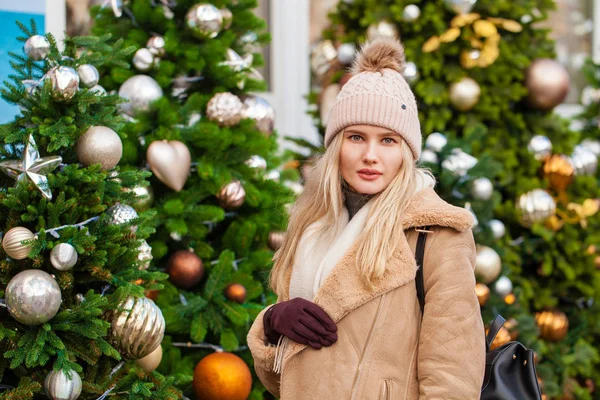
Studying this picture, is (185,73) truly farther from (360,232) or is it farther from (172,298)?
(360,232)

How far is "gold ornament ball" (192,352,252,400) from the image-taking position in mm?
3525

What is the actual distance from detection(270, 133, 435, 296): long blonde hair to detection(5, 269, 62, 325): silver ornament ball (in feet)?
2.35

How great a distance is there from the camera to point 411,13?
185 inches

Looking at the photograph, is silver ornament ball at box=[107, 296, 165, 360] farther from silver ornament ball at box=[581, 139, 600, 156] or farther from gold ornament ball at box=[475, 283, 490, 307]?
silver ornament ball at box=[581, 139, 600, 156]

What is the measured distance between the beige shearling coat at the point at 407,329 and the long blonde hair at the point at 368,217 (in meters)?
0.03

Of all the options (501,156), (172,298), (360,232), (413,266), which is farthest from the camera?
(501,156)

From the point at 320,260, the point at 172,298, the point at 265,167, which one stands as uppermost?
the point at 320,260

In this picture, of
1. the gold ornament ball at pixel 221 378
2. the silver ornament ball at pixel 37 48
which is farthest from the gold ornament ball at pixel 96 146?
the gold ornament ball at pixel 221 378

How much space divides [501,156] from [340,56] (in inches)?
44.6

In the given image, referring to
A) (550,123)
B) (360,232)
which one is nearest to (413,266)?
(360,232)

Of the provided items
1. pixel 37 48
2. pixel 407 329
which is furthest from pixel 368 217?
pixel 37 48

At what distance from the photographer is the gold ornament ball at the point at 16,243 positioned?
260 centimetres

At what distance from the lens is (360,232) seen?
237cm

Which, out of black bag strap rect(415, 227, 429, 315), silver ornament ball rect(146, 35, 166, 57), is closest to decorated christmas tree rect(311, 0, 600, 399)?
silver ornament ball rect(146, 35, 166, 57)
